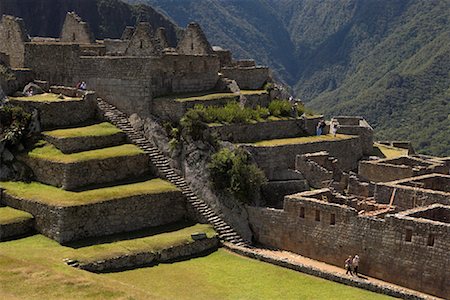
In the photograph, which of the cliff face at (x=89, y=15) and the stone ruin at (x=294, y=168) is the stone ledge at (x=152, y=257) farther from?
the cliff face at (x=89, y=15)

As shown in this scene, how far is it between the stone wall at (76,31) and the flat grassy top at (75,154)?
48.4ft

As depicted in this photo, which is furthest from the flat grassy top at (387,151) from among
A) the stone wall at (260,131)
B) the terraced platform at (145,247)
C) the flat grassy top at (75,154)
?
the flat grassy top at (75,154)

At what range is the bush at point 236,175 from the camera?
29.7 m

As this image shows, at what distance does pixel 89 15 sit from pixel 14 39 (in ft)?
256

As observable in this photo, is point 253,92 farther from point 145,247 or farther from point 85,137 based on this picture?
point 145,247

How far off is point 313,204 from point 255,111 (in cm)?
885

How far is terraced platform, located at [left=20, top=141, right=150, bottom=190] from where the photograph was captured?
27750 millimetres

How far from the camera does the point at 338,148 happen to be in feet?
119

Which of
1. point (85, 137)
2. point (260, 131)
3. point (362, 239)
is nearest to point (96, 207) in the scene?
point (85, 137)

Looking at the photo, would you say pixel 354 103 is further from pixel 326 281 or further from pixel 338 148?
pixel 326 281

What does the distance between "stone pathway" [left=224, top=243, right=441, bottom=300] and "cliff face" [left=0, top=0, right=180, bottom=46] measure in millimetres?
78258

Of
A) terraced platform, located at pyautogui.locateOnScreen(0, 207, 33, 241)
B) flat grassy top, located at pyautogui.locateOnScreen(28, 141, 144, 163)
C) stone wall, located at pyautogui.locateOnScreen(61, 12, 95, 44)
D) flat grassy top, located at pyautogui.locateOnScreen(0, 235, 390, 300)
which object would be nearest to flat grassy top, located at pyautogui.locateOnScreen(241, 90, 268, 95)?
flat grassy top, located at pyautogui.locateOnScreen(28, 141, 144, 163)

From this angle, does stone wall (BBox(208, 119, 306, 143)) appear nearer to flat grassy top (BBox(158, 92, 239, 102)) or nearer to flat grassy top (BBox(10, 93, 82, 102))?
flat grassy top (BBox(158, 92, 239, 102))

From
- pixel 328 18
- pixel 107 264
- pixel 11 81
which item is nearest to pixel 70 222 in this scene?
pixel 107 264
